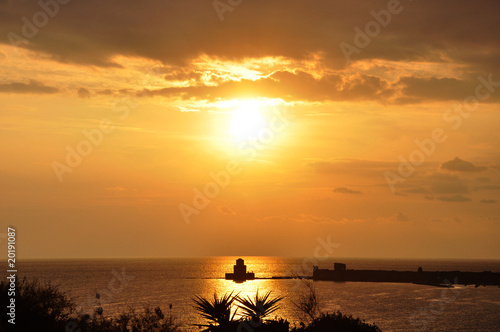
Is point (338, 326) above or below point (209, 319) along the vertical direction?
below

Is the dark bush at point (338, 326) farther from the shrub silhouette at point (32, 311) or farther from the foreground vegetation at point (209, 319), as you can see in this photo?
the shrub silhouette at point (32, 311)

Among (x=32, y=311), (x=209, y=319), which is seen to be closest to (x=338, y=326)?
(x=209, y=319)

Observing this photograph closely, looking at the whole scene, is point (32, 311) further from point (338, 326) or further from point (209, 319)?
point (338, 326)

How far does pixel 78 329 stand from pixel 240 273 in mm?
141111

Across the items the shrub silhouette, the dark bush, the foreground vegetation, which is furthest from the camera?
the dark bush

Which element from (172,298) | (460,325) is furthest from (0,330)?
(172,298)

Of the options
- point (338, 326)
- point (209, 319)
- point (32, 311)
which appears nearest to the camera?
point (209, 319)

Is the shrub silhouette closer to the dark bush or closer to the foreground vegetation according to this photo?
the foreground vegetation

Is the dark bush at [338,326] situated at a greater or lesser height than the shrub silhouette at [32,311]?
lesser

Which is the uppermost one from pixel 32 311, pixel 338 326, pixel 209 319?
pixel 32 311

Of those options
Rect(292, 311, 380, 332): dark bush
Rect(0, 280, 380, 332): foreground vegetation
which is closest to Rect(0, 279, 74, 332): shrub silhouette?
Rect(0, 280, 380, 332): foreground vegetation

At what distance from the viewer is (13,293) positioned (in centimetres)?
3122

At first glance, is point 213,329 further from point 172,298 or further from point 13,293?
point 172,298

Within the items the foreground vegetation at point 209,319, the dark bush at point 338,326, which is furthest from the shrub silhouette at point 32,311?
the dark bush at point 338,326
